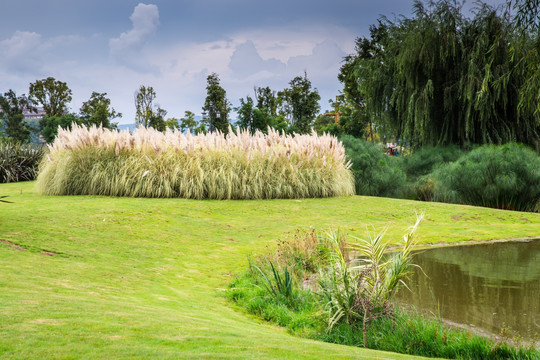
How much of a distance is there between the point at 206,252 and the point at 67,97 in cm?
4737

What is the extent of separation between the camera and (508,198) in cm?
1066

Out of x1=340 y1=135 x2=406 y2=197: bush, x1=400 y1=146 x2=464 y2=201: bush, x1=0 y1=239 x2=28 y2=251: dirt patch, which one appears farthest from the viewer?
x1=400 y1=146 x2=464 y2=201: bush

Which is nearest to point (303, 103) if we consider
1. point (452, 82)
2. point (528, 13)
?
point (452, 82)

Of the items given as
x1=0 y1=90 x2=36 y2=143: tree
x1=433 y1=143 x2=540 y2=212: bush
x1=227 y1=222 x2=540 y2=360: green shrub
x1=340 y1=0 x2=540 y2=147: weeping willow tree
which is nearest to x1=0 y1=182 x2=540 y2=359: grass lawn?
x1=227 y1=222 x2=540 y2=360: green shrub

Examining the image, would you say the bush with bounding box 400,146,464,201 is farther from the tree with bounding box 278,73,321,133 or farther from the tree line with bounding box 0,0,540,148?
the tree with bounding box 278,73,321,133

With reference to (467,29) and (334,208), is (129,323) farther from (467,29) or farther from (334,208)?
(467,29)

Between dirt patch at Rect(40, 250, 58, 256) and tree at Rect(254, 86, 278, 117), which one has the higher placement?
tree at Rect(254, 86, 278, 117)

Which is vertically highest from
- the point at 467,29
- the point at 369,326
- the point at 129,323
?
the point at 467,29

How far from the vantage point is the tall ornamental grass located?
8617mm

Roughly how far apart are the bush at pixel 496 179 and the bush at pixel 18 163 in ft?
39.3

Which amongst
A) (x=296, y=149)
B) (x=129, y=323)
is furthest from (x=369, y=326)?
(x=296, y=149)

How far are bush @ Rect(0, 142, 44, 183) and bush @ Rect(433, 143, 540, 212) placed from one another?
39.3 feet

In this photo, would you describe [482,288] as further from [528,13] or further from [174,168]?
[174,168]

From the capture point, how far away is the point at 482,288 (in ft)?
15.1
